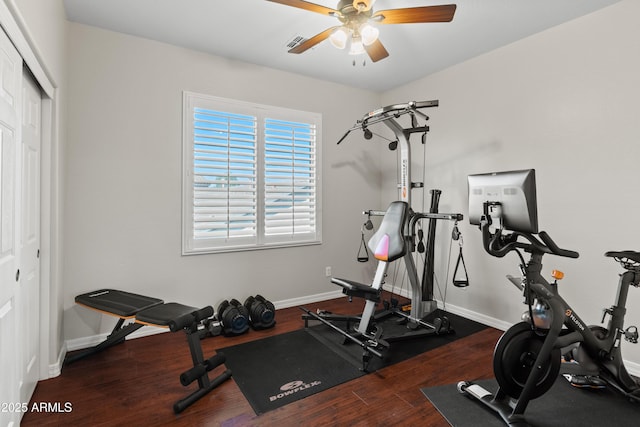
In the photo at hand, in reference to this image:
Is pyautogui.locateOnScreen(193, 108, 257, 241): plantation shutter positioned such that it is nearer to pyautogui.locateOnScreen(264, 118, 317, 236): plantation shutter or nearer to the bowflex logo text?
pyautogui.locateOnScreen(264, 118, 317, 236): plantation shutter

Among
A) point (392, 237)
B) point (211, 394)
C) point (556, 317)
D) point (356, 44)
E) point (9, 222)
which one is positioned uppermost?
point (356, 44)

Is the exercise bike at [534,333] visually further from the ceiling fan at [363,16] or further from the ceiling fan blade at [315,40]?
the ceiling fan blade at [315,40]

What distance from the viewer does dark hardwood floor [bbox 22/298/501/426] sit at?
75.7 inches

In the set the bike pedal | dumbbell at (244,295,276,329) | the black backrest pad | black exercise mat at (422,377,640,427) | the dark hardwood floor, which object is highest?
the black backrest pad

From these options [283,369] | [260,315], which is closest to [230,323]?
[260,315]

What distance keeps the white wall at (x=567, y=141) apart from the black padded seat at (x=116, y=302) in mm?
3365

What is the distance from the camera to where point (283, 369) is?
2502 mm

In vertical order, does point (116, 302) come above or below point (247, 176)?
below

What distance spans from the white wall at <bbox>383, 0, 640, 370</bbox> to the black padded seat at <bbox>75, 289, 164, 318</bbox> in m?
3.37

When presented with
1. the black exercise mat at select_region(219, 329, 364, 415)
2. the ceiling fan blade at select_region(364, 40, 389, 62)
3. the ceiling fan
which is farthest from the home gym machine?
the ceiling fan

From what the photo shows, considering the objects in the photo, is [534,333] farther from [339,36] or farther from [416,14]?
[339,36]

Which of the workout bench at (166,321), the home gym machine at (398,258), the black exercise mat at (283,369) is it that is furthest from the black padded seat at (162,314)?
the home gym machine at (398,258)

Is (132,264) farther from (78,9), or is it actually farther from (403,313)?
(403,313)

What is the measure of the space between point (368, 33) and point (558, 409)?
2.82m
